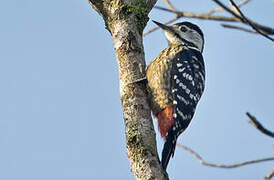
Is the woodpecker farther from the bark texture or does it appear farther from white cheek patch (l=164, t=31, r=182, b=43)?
the bark texture

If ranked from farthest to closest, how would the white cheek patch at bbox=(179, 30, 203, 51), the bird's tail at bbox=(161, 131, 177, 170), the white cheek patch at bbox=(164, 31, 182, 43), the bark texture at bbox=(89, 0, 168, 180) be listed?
the white cheek patch at bbox=(179, 30, 203, 51) < the white cheek patch at bbox=(164, 31, 182, 43) < the bird's tail at bbox=(161, 131, 177, 170) < the bark texture at bbox=(89, 0, 168, 180)

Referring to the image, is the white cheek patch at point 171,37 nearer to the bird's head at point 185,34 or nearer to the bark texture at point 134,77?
the bird's head at point 185,34

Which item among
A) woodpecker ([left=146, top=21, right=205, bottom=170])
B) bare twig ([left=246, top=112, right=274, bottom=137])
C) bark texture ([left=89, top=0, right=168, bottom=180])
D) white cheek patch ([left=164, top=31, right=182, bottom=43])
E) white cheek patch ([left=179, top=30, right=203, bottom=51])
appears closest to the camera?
bare twig ([left=246, top=112, right=274, bottom=137])

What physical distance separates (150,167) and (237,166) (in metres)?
1.07

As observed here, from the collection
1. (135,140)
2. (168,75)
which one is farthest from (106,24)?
(135,140)

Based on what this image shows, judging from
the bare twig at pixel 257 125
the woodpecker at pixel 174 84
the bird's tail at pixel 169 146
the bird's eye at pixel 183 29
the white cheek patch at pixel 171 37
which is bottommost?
the bare twig at pixel 257 125

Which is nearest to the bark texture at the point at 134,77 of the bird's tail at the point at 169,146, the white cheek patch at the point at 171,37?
the bird's tail at the point at 169,146

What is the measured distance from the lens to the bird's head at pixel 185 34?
5516mm

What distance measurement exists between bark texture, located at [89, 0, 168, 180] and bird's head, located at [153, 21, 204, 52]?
1.00m

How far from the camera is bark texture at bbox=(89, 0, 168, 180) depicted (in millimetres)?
3350

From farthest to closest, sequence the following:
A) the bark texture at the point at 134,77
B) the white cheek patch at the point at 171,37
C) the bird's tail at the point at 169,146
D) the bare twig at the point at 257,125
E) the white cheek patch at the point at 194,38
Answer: the white cheek patch at the point at 194,38 → the white cheek patch at the point at 171,37 → the bird's tail at the point at 169,146 → the bark texture at the point at 134,77 → the bare twig at the point at 257,125

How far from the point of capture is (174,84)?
4.81m

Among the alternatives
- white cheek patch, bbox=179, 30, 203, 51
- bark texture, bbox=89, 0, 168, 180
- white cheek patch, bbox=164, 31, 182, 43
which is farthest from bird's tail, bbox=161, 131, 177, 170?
white cheek patch, bbox=179, 30, 203, 51

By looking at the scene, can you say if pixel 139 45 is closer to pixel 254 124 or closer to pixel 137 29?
pixel 137 29
